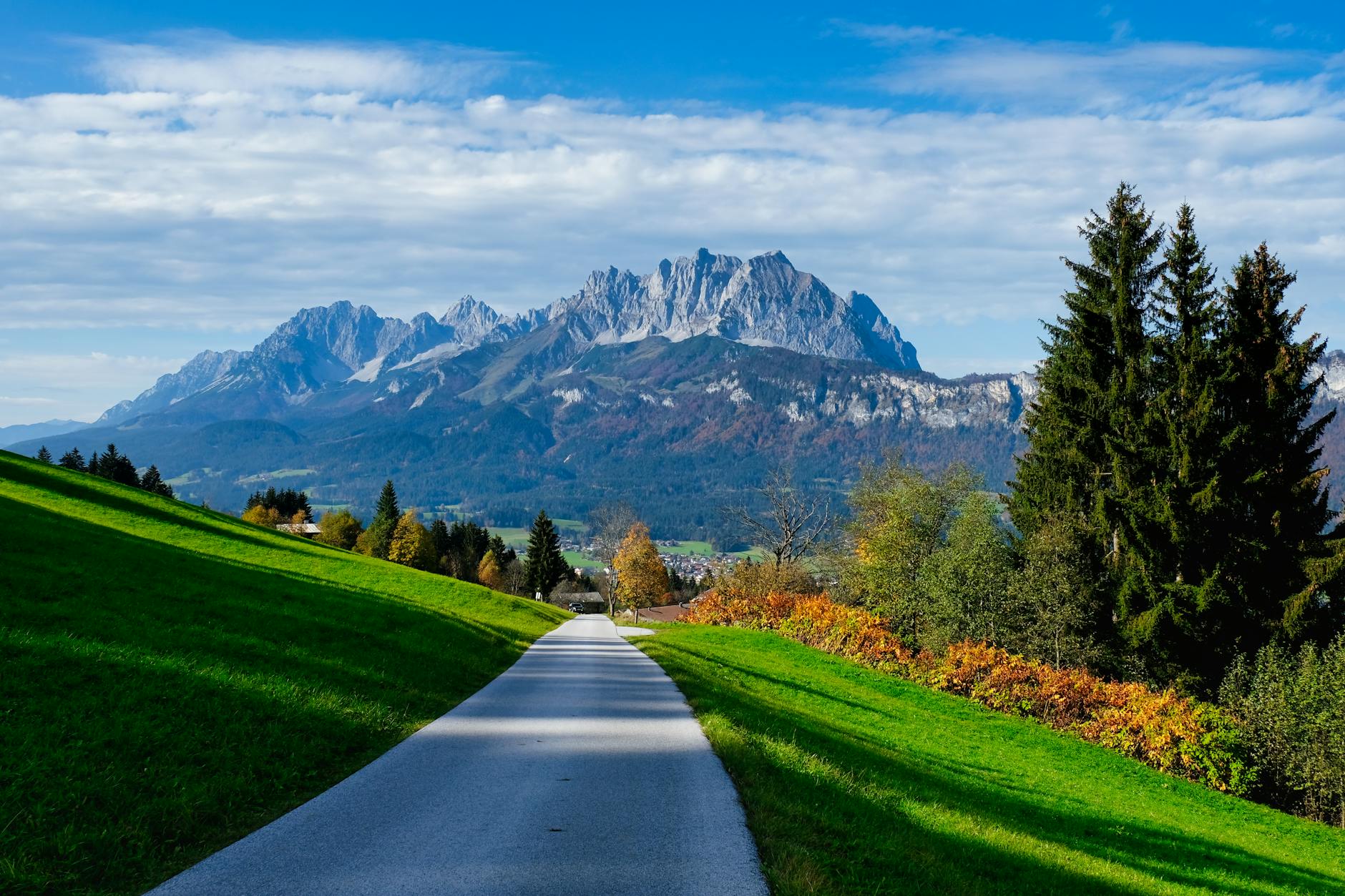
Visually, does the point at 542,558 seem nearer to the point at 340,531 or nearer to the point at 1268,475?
the point at 340,531

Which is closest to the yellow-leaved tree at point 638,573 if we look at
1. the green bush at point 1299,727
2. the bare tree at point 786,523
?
the bare tree at point 786,523

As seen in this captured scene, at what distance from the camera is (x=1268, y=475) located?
117ft

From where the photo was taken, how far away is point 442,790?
9484 millimetres

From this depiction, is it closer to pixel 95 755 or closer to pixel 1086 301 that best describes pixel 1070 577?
pixel 1086 301

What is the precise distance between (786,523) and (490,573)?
75700 mm

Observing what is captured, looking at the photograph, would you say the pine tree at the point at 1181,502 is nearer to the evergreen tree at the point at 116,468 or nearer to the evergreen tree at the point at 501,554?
Result: the evergreen tree at the point at 116,468

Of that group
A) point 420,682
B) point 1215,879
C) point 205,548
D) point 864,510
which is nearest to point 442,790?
point 420,682

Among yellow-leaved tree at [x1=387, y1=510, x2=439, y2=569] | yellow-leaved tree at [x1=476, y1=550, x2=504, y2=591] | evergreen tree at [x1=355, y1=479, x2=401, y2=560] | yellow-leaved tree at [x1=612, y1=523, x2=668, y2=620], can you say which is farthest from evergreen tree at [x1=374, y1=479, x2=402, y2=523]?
yellow-leaved tree at [x1=612, y1=523, x2=668, y2=620]

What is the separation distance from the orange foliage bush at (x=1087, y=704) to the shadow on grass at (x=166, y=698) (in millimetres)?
18811

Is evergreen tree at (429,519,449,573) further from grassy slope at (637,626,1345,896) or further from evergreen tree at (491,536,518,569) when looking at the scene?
grassy slope at (637,626,1345,896)

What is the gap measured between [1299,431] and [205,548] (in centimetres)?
4675

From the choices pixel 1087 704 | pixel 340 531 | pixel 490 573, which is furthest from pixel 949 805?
pixel 340 531

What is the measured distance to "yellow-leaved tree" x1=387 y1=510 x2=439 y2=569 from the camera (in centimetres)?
10838

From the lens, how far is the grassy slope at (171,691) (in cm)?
763
